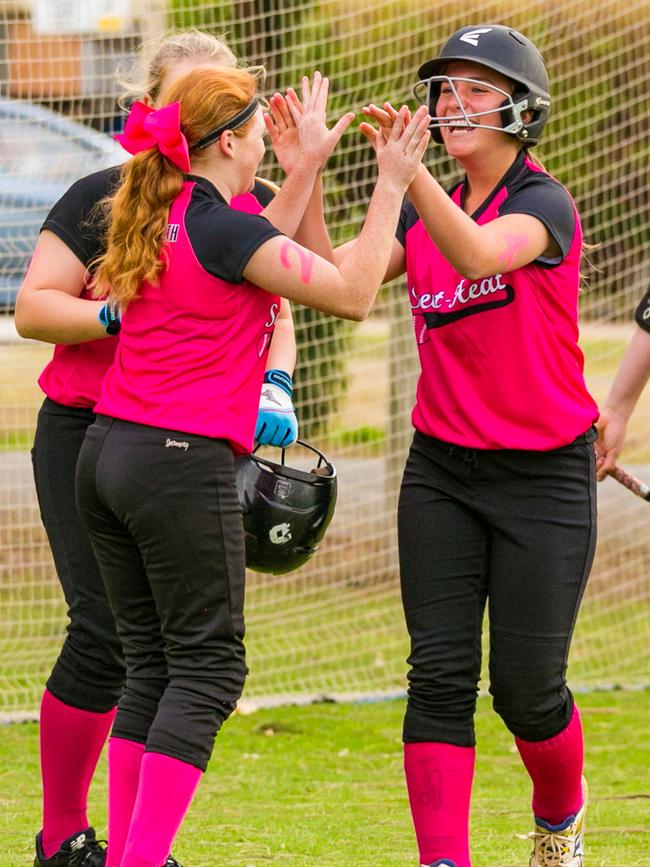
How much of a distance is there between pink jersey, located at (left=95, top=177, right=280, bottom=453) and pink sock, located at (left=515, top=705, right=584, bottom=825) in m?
1.03

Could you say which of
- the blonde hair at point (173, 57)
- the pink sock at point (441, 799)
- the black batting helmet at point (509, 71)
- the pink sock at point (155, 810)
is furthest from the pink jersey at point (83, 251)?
the pink sock at point (441, 799)

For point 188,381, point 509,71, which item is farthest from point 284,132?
point 188,381

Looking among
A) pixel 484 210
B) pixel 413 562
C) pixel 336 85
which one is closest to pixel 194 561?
pixel 413 562

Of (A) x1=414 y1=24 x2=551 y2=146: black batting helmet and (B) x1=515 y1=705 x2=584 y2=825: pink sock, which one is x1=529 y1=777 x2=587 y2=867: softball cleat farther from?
(A) x1=414 y1=24 x2=551 y2=146: black batting helmet

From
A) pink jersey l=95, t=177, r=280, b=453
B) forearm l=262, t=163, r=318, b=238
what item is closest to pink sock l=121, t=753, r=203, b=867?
pink jersey l=95, t=177, r=280, b=453

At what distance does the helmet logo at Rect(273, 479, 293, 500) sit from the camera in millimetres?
3273

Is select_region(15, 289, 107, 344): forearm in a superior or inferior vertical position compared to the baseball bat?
superior

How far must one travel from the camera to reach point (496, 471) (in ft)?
11.0

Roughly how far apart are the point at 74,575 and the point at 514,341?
1.20 m

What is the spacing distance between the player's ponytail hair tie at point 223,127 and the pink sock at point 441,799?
4.54 feet

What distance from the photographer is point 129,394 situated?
303 centimetres

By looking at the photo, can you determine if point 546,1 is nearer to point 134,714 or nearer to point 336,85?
point 336,85

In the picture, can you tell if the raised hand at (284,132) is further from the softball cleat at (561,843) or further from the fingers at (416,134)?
the softball cleat at (561,843)

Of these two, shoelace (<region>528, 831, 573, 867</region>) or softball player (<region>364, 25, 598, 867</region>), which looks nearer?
softball player (<region>364, 25, 598, 867</region>)
